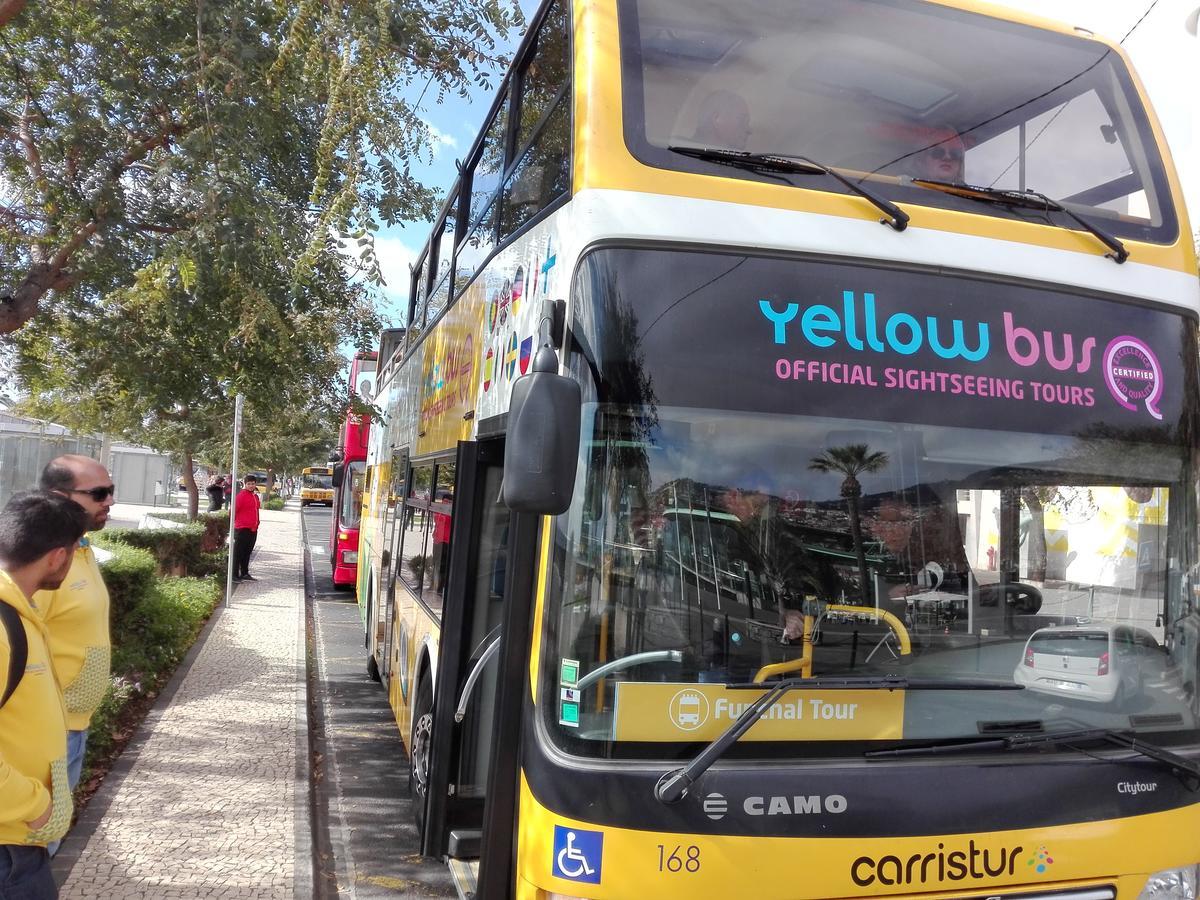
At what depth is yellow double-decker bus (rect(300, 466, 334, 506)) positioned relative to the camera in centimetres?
7119

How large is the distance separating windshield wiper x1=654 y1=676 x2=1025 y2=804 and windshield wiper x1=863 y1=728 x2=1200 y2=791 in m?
0.15

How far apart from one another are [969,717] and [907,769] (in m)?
0.26

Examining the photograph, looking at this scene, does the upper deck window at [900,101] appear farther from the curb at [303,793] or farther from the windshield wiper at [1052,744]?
the curb at [303,793]

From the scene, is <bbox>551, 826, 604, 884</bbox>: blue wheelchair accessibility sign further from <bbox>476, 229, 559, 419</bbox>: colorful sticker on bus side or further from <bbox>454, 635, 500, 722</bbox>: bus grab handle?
<bbox>476, 229, 559, 419</bbox>: colorful sticker on bus side

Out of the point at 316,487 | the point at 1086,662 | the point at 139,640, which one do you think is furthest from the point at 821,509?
the point at 316,487

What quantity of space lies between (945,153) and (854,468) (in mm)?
1470

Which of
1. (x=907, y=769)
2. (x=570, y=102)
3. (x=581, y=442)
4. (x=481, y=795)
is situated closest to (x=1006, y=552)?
(x=907, y=769)

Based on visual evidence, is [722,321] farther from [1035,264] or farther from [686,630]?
[1035,264]

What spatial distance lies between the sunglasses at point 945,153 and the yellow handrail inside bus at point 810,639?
5.83 feet

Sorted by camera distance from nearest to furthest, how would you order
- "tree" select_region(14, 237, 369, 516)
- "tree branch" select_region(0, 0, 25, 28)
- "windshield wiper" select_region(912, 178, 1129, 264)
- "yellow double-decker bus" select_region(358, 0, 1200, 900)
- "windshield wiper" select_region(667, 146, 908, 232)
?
"yellow double-decker bus" select_region(358, 0, 1200, 900) < "windshield wiper" select_region(667, 146, 908, 232) < "windshield wiper" select_region(912, 178, 1129, 264) < "tree branch" select_region(0, 0, 25, 28) < "tree" select_region(14, 237, 369, 516)

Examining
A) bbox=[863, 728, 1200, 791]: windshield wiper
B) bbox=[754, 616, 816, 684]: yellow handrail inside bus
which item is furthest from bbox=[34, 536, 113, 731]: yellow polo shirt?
bbox=[863, 728, 1200, 791]: windshield wiper

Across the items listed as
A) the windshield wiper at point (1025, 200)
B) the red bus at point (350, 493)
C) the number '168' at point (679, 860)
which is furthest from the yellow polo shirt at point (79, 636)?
the red bus at point (350, 493)

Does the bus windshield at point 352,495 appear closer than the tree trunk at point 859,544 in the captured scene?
No

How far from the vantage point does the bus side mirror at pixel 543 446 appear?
266cm
